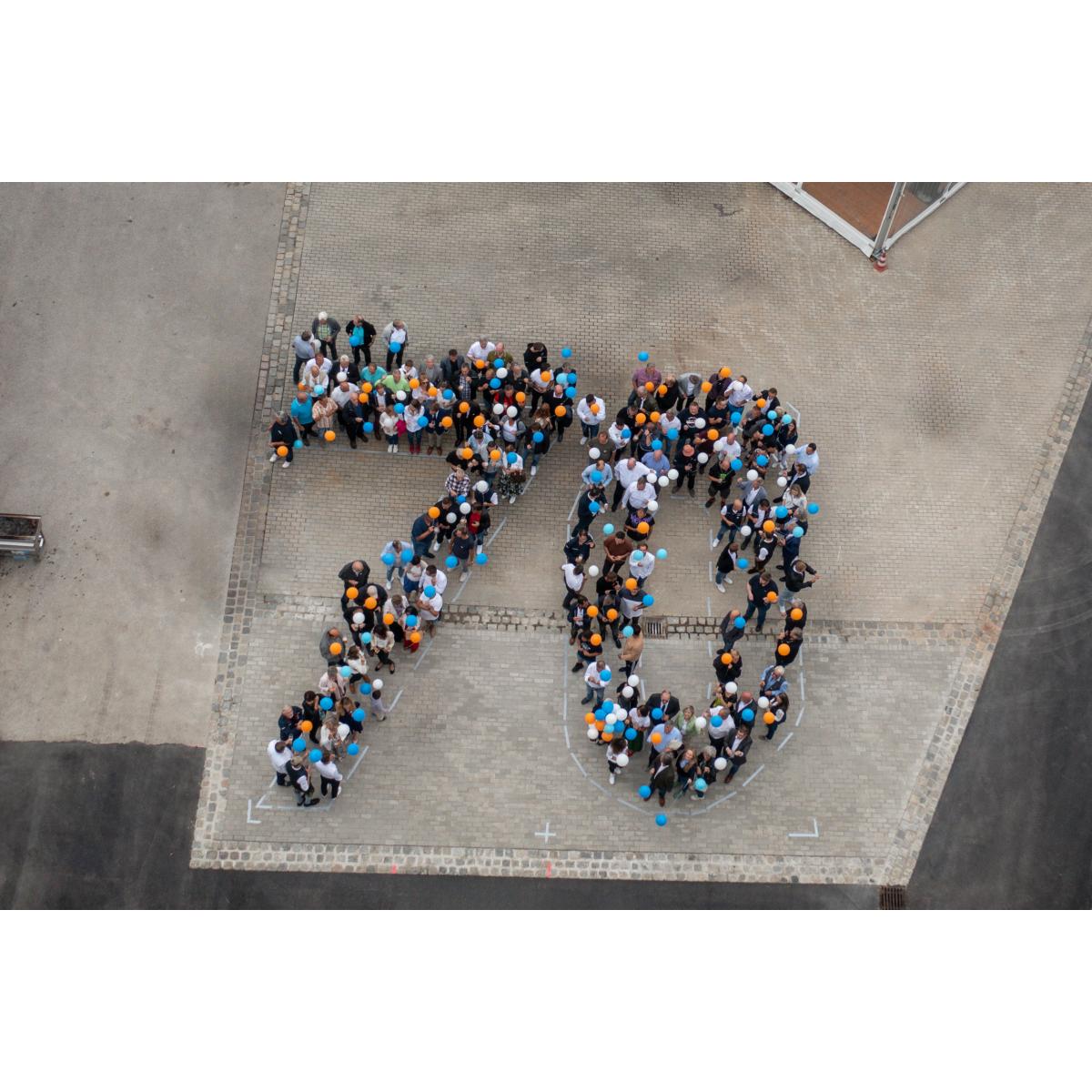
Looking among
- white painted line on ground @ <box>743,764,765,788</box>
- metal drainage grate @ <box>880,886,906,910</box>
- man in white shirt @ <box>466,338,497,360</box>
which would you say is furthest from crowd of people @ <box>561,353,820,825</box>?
metal drainage grate @ <box>880,886,906,910</box>

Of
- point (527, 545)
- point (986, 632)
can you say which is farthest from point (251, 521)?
point (986, 632)

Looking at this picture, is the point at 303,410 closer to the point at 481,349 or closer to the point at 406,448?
the point at 406,448

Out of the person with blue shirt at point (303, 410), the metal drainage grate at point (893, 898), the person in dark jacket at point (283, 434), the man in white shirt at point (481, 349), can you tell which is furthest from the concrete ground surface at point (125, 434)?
the metal drainage grate at point (893, 898)

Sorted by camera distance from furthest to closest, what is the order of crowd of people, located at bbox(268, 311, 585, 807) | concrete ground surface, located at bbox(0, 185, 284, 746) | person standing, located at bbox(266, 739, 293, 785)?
concrete ground surface, located at bbox(0, 185, 284, 746), crowd of people, located at bbox(268, 311, 585, 807), person standing, located at bbox(266, 739, 293, 785)

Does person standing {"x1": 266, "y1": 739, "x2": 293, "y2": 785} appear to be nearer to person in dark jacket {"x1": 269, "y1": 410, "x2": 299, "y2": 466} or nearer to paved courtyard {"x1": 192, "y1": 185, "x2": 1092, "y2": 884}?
paved courtyard {"x1": 192, "y1": 185, "x2": 1092, "y2": 884}

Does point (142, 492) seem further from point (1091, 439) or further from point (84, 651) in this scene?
point (1091, 439)

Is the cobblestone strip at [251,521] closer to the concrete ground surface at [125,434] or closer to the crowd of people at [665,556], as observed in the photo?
the concrete ground surface at [125,434]
